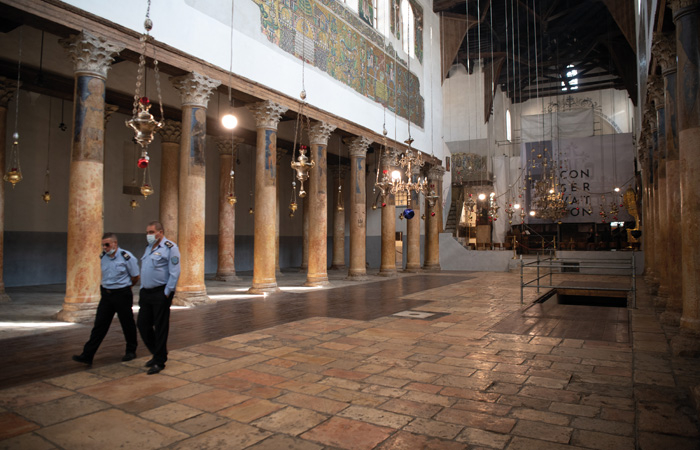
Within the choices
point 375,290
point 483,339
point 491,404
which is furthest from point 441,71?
point 491,404

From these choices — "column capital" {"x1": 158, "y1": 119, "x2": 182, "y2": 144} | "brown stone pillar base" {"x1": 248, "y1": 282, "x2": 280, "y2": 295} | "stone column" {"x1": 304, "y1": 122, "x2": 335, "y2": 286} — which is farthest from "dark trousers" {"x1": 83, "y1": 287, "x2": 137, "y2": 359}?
"column capital" {"x1": 158, "y1": 119, "x2": 182, "y2": 144}

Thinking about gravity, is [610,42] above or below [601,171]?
above

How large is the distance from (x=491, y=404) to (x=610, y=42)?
2903 centimetres

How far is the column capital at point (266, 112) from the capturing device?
1273cm

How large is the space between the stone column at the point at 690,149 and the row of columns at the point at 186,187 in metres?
9.15

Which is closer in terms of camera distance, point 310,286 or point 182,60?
point 182,60

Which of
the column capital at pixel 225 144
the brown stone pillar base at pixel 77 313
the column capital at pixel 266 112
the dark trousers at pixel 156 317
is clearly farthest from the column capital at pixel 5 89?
the dark trousers at pixel 156 317

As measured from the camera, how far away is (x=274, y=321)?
27.1ft

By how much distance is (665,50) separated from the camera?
8.05 meters

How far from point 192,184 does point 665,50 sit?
9.85 metres

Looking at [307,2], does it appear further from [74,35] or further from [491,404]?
[491,404]

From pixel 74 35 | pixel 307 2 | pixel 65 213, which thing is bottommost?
pixel 65 213

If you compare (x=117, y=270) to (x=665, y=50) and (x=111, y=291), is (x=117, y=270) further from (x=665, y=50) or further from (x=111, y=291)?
(x=665, y=50)

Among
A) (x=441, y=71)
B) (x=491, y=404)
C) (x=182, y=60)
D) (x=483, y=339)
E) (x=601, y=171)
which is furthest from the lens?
(x=601, y=171)
